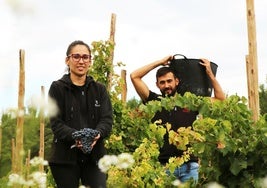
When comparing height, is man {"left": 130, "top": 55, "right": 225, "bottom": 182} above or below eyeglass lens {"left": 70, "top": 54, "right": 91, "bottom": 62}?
below

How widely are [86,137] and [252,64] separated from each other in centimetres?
290

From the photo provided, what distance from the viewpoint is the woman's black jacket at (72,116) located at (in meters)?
3.02

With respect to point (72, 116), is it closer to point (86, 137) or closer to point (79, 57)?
point (86, 137)

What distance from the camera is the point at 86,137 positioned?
292cm

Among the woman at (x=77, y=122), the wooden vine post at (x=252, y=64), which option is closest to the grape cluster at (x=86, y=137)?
the woman at (x=77, y=122)

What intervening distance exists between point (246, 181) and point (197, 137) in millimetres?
371

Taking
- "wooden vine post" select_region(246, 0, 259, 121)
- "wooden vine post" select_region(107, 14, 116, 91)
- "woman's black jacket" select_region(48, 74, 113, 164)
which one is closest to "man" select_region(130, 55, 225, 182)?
"woman's black jacket" select_region(48, 74, 113, 164)

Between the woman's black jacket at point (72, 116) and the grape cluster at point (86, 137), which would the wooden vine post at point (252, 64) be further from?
the grape cluster at point (86, 137)

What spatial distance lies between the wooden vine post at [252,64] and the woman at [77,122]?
2488mm

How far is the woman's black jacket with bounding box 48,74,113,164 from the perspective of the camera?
3.02 m

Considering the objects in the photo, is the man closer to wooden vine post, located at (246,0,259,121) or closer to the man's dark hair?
the man's dark hair

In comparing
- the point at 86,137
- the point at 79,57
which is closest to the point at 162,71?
the point at 79,57

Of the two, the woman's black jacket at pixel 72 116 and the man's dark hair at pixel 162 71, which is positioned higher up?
the man's dark hair at pixel 162 71

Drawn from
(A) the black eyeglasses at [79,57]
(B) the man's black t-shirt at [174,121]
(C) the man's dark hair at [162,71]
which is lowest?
(B) the man's black t-shirt at [174,121]
